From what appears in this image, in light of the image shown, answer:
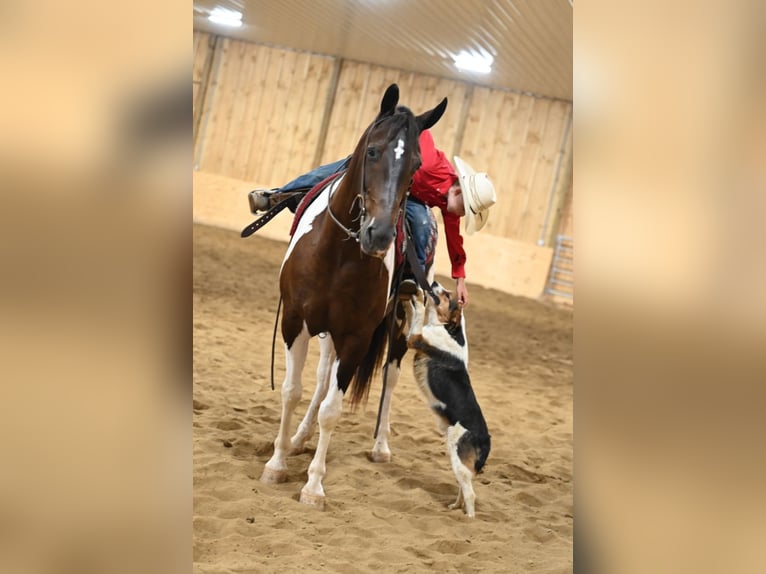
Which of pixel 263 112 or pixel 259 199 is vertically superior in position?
pixel 263 112

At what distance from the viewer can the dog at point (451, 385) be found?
135 inches

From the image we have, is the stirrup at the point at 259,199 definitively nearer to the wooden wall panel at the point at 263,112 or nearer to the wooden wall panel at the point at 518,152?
the wooden wall panel at the point at 518,152

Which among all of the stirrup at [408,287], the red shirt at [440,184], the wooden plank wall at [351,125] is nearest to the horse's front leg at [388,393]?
the stirrup at [408,287]

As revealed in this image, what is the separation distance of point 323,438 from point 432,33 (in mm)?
8268

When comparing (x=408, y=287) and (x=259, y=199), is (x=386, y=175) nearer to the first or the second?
(x=408, y=287)

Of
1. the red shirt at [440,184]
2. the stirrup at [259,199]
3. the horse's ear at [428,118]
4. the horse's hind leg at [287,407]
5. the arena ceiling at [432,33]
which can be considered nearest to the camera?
the horse's ear at [428,118]

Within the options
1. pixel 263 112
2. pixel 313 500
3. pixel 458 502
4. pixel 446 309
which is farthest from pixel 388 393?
pixel 263 112

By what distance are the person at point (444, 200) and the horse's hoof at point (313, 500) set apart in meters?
1.20

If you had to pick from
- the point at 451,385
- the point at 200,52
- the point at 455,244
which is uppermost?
the point at 200,52

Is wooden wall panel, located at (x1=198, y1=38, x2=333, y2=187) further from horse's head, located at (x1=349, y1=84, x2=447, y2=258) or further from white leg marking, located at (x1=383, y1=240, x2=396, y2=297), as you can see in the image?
horse's head, located at (x1=349, y1=84, x2=447, y2=258)

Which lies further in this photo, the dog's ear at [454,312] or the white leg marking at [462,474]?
the dog's ear at [454,312]

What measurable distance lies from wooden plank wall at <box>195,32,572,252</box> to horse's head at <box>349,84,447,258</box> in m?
9.71

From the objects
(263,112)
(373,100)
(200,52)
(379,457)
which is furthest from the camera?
(200,52)

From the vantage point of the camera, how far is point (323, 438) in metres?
3.35
